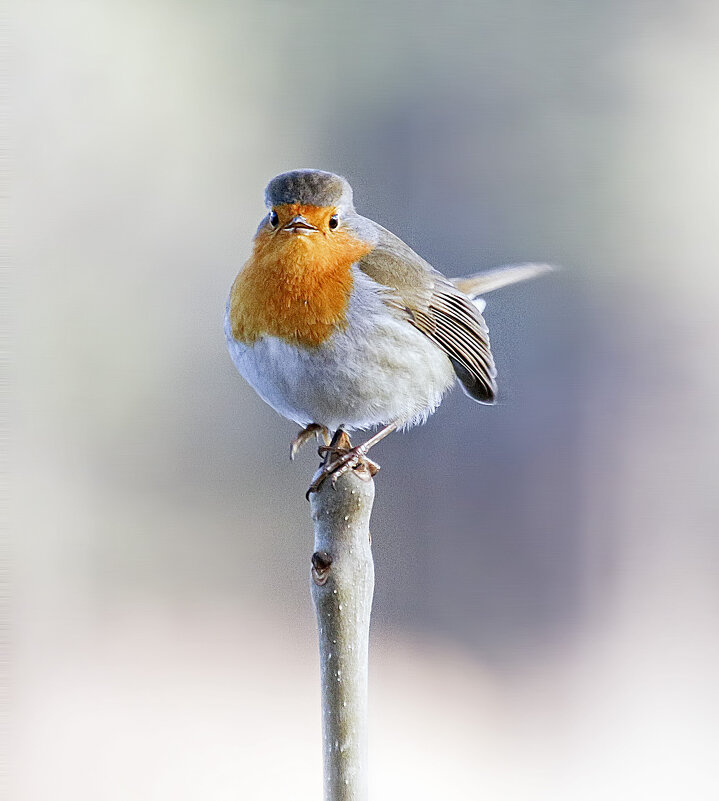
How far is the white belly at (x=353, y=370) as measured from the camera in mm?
1215

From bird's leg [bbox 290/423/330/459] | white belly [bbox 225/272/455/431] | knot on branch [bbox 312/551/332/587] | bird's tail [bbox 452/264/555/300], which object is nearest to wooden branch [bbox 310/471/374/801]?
knot on branch [bbox 312/551/332/587]

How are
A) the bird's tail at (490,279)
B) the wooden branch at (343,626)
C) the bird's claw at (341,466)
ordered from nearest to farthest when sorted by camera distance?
1. the wooden branch at (343,626)
2. the bird's claw at (341,466)
3. the bird's tail at (490,279)

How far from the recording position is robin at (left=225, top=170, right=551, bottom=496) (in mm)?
1166

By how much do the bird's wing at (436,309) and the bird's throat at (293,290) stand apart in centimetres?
8

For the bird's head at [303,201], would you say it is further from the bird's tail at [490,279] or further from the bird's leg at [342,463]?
the bird's tail at [490,279]

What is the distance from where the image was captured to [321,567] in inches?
39.2

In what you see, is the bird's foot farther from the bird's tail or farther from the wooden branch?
the bird's tail

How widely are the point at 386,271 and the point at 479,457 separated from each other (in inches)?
60.0

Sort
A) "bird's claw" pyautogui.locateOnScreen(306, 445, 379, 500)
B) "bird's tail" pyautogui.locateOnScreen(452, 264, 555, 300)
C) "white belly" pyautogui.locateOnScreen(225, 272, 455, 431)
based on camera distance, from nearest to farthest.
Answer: "bird's claw" pyautogui.locateOnScreen(306, 445, 379, 500) < "white belly" pyautogui.locateOnScreen(225, 272, 455, 431) < "bird's tail" pyautogui.locateOnScreen(452, 264, 555, 300)

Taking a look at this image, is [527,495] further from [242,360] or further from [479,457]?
[242,360]

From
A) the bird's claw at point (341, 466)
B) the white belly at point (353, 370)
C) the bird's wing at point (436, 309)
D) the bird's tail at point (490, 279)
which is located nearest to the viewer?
the bird's claw at point (341, 466)

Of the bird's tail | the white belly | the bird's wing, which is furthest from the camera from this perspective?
the bird's tail

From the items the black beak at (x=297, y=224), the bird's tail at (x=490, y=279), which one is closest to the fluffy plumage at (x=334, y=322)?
the black beak at (x=297, y=224)

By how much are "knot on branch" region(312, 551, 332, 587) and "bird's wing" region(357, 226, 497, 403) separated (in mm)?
424
